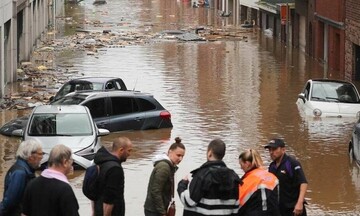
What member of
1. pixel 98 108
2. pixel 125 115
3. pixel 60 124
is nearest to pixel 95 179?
pixel 60 124

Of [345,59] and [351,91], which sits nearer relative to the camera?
[351,91]

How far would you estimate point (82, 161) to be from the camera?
21156 mm

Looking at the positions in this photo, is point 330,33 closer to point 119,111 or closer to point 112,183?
point 119,111

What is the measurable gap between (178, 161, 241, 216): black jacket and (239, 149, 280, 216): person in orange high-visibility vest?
28 centimetres

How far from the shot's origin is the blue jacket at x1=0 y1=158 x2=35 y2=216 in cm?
1041

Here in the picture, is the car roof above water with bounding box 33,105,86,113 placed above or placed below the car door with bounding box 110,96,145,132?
above

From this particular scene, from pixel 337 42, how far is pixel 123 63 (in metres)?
11.0

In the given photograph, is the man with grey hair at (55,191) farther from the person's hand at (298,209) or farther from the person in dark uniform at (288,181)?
the person's hand at (298,209)

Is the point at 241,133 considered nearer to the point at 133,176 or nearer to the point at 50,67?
the point at 133,176

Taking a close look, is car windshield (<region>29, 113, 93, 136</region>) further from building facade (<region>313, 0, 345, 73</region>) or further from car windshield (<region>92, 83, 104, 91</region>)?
building facade (<region>313, 0, 345, 73</region>)

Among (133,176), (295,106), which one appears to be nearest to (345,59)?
(295,106)

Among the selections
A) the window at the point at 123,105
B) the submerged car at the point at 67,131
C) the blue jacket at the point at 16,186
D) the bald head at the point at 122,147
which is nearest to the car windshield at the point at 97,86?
the window at the point at 123,105

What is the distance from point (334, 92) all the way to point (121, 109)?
8.15 metres

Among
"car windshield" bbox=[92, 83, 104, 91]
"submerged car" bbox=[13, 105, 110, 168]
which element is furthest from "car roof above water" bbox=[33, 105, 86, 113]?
"car windshield" bbox=[92, 83, 104, 91]
